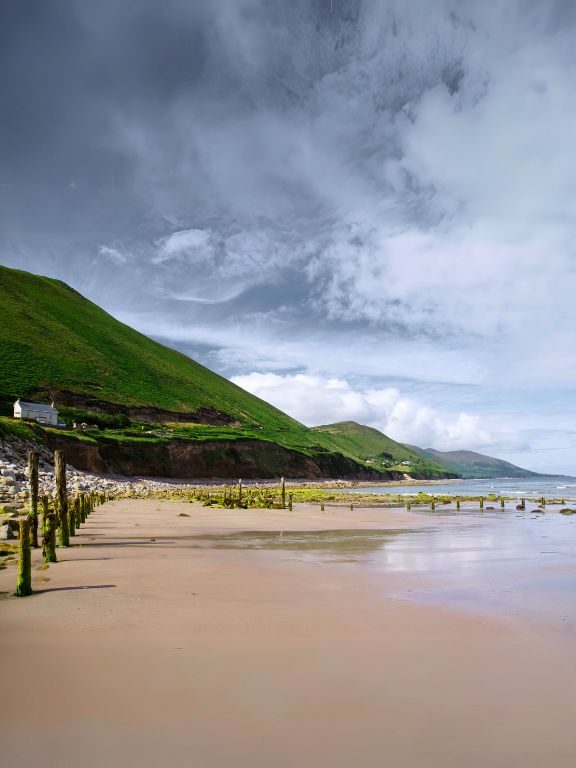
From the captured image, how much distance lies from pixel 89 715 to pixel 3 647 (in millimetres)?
2821

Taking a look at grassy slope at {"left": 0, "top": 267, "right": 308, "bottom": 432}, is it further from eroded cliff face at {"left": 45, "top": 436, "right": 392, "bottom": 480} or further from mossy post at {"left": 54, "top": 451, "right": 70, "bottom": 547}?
mossy post at {"left": 54, "top": 451, "right": 70, "bottom": 547}

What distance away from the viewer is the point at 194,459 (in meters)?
102

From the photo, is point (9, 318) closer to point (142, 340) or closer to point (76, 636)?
point (142, 340)

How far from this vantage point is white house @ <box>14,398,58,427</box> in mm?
86875

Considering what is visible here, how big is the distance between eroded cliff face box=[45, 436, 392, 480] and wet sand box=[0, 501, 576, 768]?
6751cm

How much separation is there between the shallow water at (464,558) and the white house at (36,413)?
2948 inches

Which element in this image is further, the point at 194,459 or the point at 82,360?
the point at 82,360

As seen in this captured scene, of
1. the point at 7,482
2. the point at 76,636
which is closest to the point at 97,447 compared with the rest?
the point at 7,482

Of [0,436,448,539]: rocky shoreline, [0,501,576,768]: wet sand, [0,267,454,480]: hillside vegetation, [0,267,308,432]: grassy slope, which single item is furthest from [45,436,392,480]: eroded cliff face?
[0,501,576,768]: wet sand

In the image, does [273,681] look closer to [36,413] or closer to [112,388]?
[36,413]

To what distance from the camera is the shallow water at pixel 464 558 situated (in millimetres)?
10562

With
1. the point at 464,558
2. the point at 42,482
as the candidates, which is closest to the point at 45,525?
the point at 464,558

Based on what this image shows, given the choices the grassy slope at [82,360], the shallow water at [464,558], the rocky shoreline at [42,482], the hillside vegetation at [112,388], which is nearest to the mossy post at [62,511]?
the rocky shoreline at [42,482]

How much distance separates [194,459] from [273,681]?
9839cm
